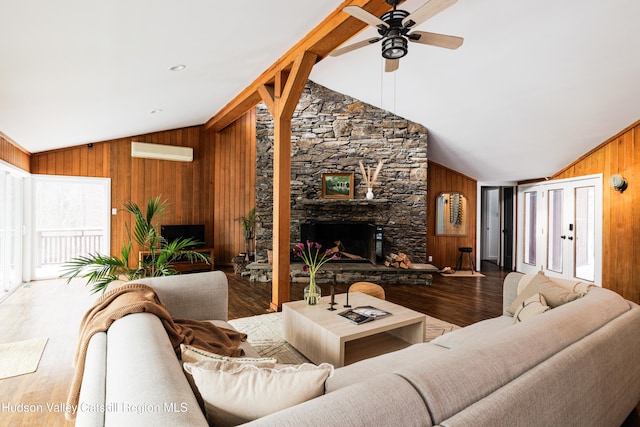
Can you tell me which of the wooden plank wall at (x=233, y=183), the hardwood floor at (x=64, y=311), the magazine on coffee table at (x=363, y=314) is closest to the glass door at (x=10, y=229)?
the hardwood floor at (x=64, y=311)

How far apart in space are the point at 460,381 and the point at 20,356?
349cm

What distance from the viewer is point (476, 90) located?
4293 mm

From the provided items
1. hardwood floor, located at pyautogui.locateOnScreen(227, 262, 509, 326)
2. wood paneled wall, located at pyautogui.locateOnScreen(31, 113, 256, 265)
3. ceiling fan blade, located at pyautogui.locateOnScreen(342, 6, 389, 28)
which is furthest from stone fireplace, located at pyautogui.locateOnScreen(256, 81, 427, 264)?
ceiling fan blade, located at pyautogui.locateOnScreen(342, 6, 389, 28)

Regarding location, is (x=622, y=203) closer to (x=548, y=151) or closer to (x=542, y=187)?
(x=548, y=151)

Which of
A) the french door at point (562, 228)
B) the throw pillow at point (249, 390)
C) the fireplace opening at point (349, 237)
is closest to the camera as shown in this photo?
the throw pillow at point (249, 390)

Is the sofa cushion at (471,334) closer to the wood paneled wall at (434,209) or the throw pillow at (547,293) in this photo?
the throw pillow at (547,293)

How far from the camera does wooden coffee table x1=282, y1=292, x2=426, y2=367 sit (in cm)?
237

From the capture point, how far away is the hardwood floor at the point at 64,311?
2.20 meters

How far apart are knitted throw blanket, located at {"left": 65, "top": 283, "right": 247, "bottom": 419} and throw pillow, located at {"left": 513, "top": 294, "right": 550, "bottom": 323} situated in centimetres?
179

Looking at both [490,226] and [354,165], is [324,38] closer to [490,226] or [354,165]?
[354,165]

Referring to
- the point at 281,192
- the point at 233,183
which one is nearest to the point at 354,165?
the point at 281,192

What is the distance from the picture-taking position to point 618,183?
4.59 m

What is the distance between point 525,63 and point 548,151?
2.26 meters

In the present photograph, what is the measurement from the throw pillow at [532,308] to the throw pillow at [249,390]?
5.43 ft
